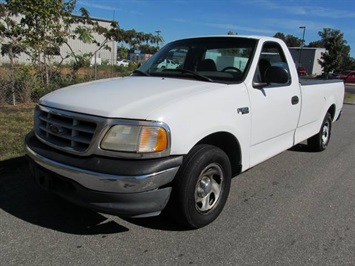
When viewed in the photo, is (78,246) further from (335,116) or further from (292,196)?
(335,116)

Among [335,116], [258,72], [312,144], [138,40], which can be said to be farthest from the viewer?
[138,40]

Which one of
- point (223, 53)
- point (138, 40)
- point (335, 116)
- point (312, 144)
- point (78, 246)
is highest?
point (138, 40)

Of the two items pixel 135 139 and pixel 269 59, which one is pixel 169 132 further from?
pixel 269 59

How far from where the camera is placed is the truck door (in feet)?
13.2

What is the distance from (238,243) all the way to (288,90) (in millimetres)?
2304

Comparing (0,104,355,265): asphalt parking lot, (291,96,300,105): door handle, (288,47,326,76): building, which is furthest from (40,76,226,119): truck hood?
(288,47,326,76): building

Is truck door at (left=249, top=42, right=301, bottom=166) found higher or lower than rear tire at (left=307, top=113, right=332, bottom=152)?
higher

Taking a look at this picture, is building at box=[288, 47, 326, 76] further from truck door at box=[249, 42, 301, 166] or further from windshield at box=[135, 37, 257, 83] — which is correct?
windshield at box=[135, 37, 257, 83]

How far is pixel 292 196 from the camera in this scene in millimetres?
4395

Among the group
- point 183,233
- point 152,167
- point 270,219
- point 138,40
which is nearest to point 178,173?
point 152,167

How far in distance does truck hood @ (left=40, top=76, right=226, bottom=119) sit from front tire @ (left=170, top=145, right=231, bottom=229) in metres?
0.54

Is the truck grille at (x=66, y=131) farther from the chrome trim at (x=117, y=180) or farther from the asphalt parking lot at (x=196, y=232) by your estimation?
the asphalt parking lot at (x=196, y=232)

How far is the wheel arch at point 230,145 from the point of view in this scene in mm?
3564

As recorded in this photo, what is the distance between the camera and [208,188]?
3459 millimetres
